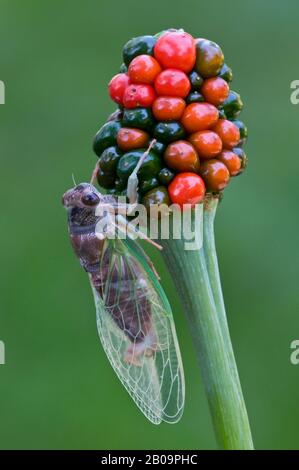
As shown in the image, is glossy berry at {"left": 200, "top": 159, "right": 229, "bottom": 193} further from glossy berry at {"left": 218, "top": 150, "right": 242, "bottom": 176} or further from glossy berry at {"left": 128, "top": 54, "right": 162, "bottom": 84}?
glossy berry at {"left": 128, "top": 54, "right": 162, "bottom": 84}

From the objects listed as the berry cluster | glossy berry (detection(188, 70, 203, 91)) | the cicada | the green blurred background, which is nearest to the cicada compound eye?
the cicada

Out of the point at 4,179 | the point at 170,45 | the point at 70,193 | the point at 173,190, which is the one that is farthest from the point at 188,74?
the point at 4,179

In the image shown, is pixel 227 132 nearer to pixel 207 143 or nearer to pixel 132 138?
pixel 207 143

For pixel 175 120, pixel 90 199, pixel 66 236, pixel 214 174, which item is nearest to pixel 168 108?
pixel 175 120

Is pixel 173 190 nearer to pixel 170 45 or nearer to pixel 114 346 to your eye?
pixel 170 45

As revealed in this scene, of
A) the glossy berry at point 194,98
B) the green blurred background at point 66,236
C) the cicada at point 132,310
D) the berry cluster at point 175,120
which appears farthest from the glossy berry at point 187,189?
the green blurred background at point 66,236

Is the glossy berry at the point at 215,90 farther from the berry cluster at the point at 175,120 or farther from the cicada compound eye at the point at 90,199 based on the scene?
the cicada compound eye at the point at 90,199

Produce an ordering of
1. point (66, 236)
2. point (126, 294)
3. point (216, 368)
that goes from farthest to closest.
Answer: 1. point (66, 236)
2. point (126, 294)
3. point (216, 368)
